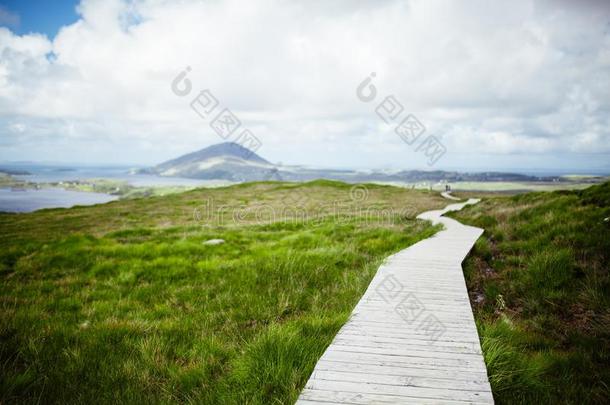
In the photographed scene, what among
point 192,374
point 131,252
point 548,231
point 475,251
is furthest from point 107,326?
point 548,231

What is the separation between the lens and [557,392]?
4375 millimetres

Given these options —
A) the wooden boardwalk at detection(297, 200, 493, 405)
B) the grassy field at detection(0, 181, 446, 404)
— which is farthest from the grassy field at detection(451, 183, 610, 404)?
the grassy field at detection(0, 181, 446, 404)

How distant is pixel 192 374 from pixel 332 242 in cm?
989

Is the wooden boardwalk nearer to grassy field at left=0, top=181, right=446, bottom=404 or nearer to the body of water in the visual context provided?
grassy field at left=0, top=181, right=446, bottom=404

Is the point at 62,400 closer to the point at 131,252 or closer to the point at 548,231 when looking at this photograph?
the point at 131,252

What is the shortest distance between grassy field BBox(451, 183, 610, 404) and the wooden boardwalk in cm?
41

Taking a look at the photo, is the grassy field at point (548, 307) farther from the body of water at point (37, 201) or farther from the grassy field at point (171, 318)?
the body of water at point (37, 201)

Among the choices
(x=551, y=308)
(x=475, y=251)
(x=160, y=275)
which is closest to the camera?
(x=551, y=308)

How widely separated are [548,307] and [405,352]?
448 cm

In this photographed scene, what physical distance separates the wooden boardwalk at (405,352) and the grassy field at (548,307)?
41 centimetres

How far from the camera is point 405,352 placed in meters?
4.90

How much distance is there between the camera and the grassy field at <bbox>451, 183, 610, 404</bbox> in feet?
14.6

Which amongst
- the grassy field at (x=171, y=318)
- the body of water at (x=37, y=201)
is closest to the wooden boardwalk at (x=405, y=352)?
the grassy field at (x=171, y=318)

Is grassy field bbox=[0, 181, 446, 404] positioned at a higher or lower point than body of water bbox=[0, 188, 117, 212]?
higher
